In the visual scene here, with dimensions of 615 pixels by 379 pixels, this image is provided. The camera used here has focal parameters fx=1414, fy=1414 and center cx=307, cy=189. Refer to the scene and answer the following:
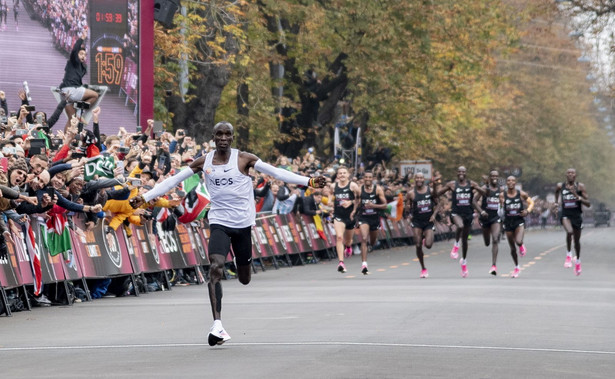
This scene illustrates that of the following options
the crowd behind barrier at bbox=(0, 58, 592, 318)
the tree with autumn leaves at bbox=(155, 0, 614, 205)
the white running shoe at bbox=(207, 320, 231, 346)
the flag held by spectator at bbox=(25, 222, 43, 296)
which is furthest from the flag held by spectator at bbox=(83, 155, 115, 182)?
the tree with autumn leaves at bbox=(155, 0, 614, 205)

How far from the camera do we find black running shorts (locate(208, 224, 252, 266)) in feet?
43.6

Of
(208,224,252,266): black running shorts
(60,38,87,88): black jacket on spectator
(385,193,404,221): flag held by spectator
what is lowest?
(385,193,404,221): flag held by spectator

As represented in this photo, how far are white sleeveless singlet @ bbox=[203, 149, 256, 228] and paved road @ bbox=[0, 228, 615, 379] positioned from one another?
3.75 feet

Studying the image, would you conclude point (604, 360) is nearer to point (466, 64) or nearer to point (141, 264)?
point (141, 264)

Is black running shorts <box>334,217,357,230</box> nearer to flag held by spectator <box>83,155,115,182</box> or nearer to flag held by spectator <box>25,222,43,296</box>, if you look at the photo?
flag held by spectator <box>83,155,115,182</box>

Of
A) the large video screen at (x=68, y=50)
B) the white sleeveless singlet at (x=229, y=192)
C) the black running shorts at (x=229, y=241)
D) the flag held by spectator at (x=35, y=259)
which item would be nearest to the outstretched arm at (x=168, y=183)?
the white sleeveless singlet at (x=229, y=192)

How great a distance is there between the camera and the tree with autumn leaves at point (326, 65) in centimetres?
3556

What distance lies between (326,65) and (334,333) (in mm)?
31435

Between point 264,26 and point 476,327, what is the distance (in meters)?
28.2

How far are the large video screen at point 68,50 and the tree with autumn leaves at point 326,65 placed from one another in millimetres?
3831

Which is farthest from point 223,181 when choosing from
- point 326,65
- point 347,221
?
point 326,65

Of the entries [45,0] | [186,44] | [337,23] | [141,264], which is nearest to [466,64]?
[337,23]

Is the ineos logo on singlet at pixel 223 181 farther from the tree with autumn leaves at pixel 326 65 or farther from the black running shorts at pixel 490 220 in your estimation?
the tree with autumn leaves at pixel 326 65

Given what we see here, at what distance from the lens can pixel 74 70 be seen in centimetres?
2597
